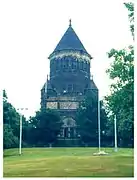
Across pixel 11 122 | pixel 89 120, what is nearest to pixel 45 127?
pixel 89 120

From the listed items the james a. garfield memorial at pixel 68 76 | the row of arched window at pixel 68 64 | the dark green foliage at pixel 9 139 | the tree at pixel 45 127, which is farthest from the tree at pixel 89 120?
the row of arched window at pixel 68 64

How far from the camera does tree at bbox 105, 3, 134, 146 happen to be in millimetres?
6527

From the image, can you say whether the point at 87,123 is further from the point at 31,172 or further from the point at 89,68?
the point at 31,172

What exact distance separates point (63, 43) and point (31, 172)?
607 inches

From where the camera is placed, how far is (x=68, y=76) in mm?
20875

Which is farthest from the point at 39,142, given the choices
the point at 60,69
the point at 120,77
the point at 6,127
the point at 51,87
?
the point at 120,77

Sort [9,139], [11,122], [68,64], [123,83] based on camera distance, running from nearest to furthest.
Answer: [123,83], [9,139], [11,122], [68,64]

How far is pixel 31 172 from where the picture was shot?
5457 mm

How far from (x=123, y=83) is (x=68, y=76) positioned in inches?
557

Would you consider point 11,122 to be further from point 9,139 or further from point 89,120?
point 89,120

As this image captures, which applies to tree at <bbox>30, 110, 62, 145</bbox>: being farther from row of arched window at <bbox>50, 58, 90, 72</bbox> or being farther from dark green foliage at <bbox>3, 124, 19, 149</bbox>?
row of arched window at <bbox>50, 58, 90, 72</bbox>

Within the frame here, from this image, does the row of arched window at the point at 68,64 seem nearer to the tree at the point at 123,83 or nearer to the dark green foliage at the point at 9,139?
the dark green foliage at the point at 9,139

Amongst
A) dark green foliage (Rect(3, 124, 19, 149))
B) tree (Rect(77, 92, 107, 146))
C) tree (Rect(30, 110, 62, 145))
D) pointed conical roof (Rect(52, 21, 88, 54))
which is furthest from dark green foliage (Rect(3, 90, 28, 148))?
pointed conical roof (Rect(52, 21, 88, 54))

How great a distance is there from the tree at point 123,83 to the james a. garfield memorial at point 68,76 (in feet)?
37.4
